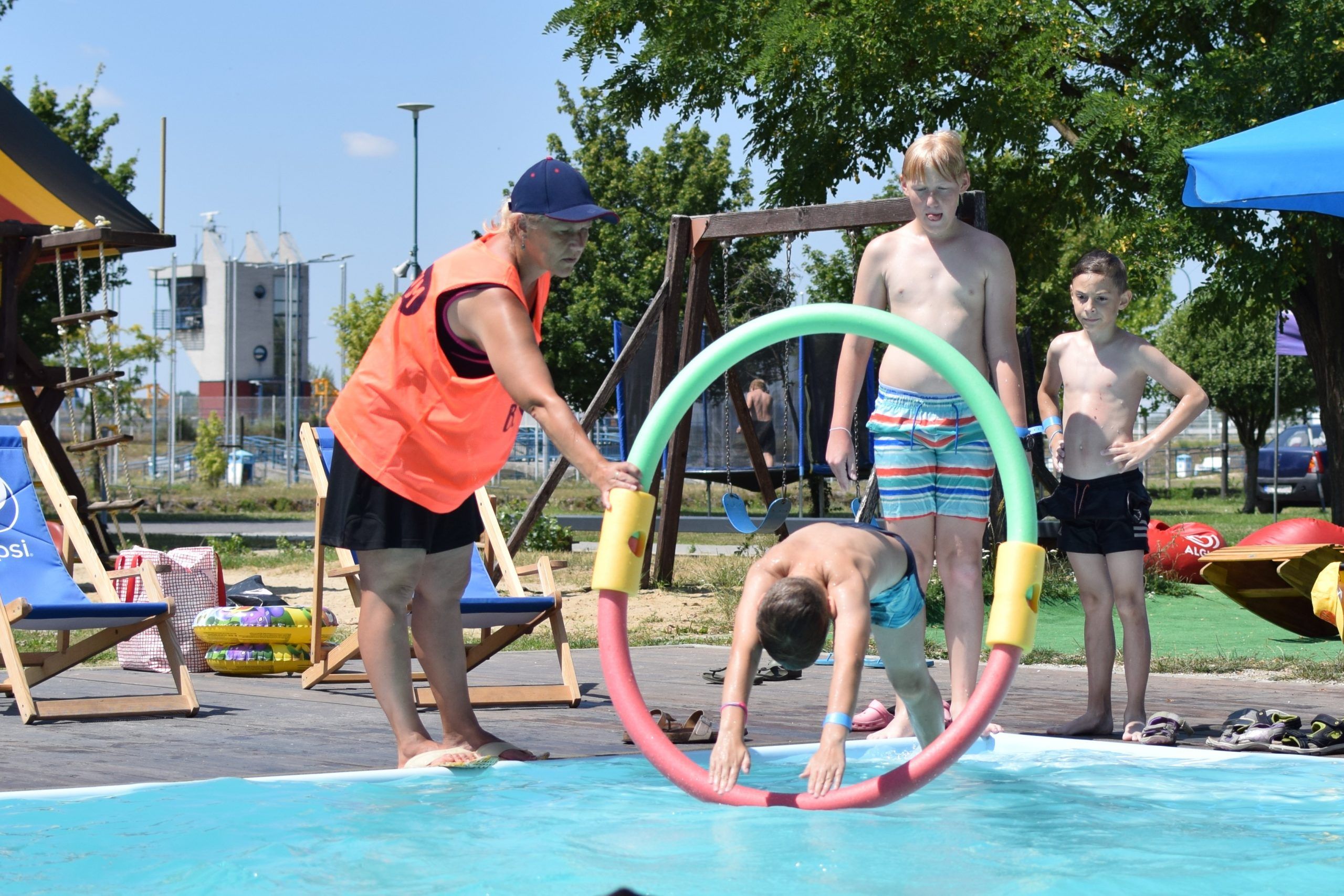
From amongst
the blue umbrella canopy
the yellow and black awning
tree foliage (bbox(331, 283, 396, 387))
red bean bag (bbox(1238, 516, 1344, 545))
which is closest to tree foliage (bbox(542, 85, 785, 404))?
tree foliage (bbox(331, 283, 396, 387))

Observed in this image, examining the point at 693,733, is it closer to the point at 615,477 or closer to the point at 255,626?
the point at 615,477

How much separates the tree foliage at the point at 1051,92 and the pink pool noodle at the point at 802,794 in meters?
9.07

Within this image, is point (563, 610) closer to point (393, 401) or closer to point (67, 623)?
point (67, 623)

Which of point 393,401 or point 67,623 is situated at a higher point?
point 393,401

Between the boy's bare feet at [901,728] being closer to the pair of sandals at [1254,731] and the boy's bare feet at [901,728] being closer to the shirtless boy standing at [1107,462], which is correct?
the shirtless boy standing at [1107,462]

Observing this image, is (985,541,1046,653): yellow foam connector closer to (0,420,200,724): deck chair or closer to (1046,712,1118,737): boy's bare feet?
(1046,712,1118,737): boy's bare feet

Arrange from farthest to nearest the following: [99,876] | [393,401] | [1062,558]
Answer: [1062,558] < [393,401] < [99,876]

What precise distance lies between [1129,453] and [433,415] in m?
2.47

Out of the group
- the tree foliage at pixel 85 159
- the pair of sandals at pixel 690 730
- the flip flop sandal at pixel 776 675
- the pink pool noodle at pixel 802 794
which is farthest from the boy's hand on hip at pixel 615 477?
the tree foliage at pixel 85 159

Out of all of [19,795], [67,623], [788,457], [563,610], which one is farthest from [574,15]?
[19,795]

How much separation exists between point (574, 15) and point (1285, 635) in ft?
33.0

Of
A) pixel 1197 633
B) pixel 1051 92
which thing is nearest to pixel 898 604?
pixel 1197 633

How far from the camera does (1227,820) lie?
3494mm

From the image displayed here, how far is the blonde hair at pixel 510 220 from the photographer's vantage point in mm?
4012
